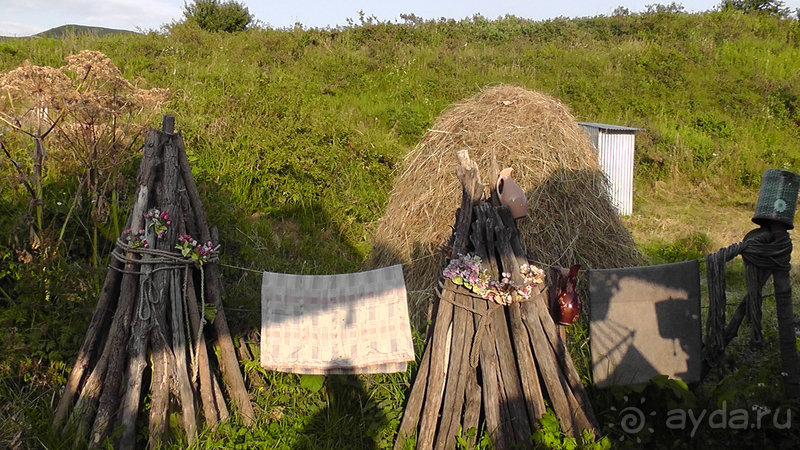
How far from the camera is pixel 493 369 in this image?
10.4ft

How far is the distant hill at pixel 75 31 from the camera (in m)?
12.2

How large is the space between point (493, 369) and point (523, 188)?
268 cm

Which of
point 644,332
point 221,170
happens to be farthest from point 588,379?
point 221,170

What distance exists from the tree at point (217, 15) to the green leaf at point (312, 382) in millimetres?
15062

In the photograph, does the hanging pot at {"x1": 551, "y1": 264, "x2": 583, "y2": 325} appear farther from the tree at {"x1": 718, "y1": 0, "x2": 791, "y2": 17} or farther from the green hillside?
the tree at {"x1": 718, "y1": 0, "x2": 791, "y2": 17}

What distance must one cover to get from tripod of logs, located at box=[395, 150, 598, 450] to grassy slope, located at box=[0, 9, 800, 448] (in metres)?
0.47

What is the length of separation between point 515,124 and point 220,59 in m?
8.18

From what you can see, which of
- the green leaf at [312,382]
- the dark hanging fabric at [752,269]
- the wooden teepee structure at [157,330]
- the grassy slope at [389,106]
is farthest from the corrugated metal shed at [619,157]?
the wooden teepee structure at [157,330]

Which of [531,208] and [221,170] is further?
[221,170]

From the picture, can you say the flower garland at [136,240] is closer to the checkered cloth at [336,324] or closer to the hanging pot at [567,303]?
the checkered cloth at [336,324]

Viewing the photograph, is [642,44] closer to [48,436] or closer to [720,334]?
[720,334]

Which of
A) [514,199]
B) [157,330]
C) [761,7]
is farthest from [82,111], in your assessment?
[761,7]

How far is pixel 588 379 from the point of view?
366 centimetres

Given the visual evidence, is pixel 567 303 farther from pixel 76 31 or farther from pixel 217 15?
pixel 217 15
